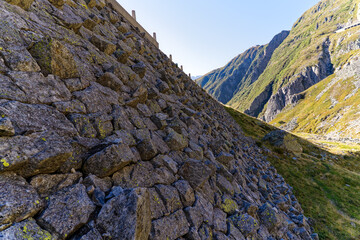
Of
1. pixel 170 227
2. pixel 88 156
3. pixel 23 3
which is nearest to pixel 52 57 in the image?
pixel 23 3

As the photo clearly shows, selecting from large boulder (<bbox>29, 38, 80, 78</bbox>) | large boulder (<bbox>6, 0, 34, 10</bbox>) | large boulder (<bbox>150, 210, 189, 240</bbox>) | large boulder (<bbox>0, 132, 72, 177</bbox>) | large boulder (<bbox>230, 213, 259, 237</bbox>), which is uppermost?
large boulder (<bbox>6, 0, 34, 10</bbox>)

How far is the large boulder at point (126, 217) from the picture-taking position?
450 cm

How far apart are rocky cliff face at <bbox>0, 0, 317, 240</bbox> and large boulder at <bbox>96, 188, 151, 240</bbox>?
3 centimetres

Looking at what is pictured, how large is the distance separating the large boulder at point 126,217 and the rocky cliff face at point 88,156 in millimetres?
27

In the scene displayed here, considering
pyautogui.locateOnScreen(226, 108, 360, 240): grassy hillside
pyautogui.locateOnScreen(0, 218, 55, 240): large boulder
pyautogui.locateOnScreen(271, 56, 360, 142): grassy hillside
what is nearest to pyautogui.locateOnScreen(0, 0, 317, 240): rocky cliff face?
pyautogui.locateOnScreen(0, 218, 55, 240): large boulder

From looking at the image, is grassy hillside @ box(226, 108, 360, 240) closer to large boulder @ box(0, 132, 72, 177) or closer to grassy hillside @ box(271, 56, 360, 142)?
large boulder @ box(0, 132, 72, 177)

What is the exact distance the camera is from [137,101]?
1052 cm

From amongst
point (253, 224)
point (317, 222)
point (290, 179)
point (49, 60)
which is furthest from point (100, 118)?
point (290, 179)

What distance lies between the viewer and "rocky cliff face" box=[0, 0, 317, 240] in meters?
4.16

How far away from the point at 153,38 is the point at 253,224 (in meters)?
35.7

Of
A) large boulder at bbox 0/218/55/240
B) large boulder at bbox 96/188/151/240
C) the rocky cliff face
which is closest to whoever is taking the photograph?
large boulder at bbox 0/218/55/240

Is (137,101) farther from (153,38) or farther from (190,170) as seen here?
(153,38)

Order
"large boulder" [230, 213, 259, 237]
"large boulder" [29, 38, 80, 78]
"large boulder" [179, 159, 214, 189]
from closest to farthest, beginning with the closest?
"large boulder" [29, 38, 80, 78], "large boulder" [230, 213, 259, 237], "large boulder" [179, 159, 214, 189]

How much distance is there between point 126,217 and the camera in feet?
15.4
